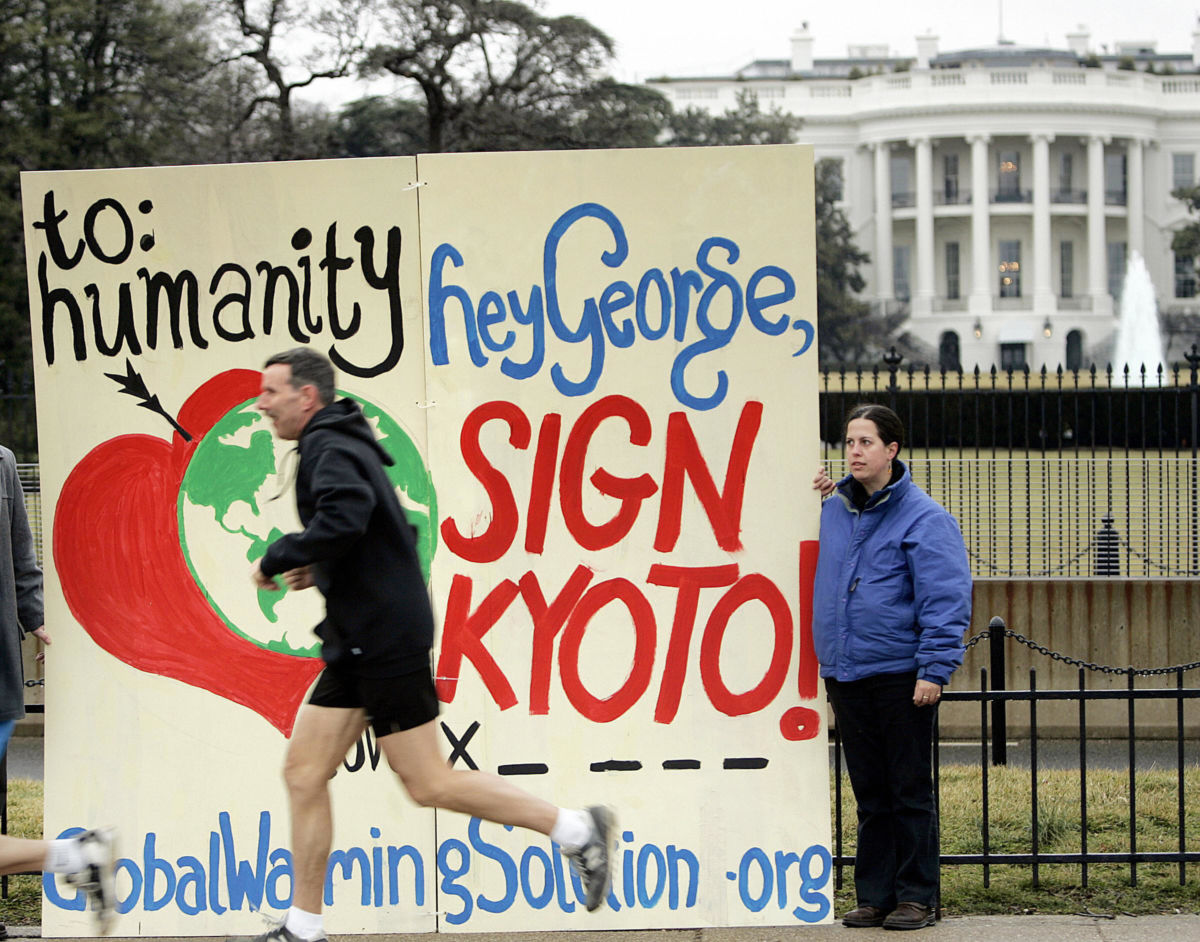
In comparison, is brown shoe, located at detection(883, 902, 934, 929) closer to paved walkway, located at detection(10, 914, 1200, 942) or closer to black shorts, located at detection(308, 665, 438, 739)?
paved walkway, located at detection(10, 914, 1200, 942)

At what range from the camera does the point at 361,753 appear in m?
4.62

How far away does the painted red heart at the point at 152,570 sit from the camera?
4625mm

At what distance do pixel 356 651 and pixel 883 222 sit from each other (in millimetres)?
78065

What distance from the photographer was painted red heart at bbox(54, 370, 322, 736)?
462cm

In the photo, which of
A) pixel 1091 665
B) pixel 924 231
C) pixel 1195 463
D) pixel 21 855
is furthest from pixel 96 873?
pixel 924 231

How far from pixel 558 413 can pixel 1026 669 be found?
Result: 21.2 ft

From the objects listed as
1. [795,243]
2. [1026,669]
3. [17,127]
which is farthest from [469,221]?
[17,127]

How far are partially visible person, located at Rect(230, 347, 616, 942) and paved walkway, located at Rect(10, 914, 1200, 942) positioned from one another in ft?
2.46

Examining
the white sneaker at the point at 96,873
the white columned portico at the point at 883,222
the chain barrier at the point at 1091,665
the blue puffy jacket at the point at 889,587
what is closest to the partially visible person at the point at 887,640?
the blue puffy jacket at the point at 889,587

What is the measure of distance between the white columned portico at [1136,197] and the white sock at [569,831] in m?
79.2

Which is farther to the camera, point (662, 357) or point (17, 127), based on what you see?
point (17, 127)

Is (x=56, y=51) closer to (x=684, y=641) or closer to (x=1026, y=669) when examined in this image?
(x=1026, y=669)

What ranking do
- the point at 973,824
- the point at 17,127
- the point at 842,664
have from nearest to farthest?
the point at 842,664 → the point at 973,824 → the point at 17,127

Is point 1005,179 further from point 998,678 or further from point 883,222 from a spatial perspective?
point 998,678
